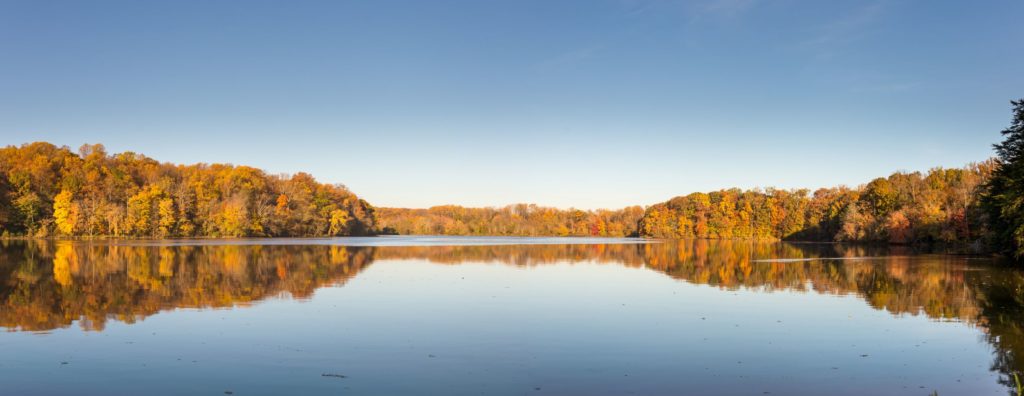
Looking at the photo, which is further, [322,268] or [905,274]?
[322,268]

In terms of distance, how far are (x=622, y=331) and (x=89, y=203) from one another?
309 feet

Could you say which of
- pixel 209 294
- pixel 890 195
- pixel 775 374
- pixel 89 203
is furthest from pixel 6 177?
pixel 890 195

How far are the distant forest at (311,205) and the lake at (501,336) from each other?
28.2 meters

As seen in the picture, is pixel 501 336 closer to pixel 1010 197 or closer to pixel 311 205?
pixel 1010 197

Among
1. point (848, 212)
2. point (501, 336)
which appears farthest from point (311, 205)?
point (501, 336)

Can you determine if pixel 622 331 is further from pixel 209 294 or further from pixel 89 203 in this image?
pixel 89 203

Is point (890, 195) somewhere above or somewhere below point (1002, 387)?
above

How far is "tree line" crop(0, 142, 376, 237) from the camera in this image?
84.6 m

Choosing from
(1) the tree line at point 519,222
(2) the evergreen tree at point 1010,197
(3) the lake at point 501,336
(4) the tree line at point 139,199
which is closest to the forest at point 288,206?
(4) the tree line at point 139,199

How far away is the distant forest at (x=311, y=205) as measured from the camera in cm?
6334

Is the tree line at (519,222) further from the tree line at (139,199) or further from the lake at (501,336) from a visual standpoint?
the lake at (501,336)

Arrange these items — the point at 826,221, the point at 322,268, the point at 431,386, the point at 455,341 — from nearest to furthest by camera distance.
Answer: the point at 431,386
the point at 455,341
the point at 322,268
the point at 826,221

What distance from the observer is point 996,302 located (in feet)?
63.3

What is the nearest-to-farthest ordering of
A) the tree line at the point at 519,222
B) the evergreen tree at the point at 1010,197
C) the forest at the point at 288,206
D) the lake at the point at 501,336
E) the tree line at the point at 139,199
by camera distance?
the lake at the point at 501,336 < the evergreen tree at the point at 1010,197 < the forest at the point at 288,206 < the tree line at the point at 139,199 < the tree line at the point at 519,222
